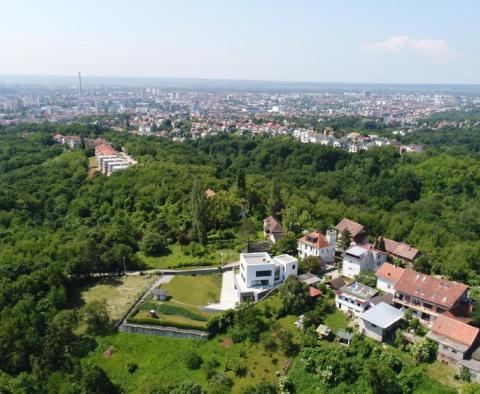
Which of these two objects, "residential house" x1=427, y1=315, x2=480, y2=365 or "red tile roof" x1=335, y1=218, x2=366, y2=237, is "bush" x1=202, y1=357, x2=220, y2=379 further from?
"red tile roof" x1=335, y1=218, x2=366, y2=237

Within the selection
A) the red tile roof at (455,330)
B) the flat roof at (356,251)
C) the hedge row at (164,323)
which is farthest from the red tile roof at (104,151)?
the red tile roof at (455,330)

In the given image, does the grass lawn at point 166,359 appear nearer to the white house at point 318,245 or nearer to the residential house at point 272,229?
the white house at point 318,245

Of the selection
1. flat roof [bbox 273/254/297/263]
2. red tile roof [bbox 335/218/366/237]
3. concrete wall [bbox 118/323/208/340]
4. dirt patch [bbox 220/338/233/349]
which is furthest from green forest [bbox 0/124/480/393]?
dirt patch [bbox 220/338/233/349]

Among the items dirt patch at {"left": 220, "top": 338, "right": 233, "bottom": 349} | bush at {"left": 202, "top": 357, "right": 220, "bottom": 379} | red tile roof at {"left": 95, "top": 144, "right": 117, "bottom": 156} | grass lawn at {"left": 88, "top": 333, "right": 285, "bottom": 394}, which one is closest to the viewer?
grass lawn at {"left": 88, "top": 333, "right": 285, "bottom": 394}

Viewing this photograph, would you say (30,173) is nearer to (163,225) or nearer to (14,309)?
(163,225)

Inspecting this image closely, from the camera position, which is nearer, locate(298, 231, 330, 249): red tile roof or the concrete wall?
the concrete wall

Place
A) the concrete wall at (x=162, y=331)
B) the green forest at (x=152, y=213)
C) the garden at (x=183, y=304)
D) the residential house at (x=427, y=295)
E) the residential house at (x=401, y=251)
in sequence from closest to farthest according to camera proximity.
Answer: the green forest at (x=152, y=213) < the residential house at (x=427, y=295) < the concrete wall at (x=162, y=331) < the garden at (x=183, y=304) < the residential house at (x=401, y=251)
